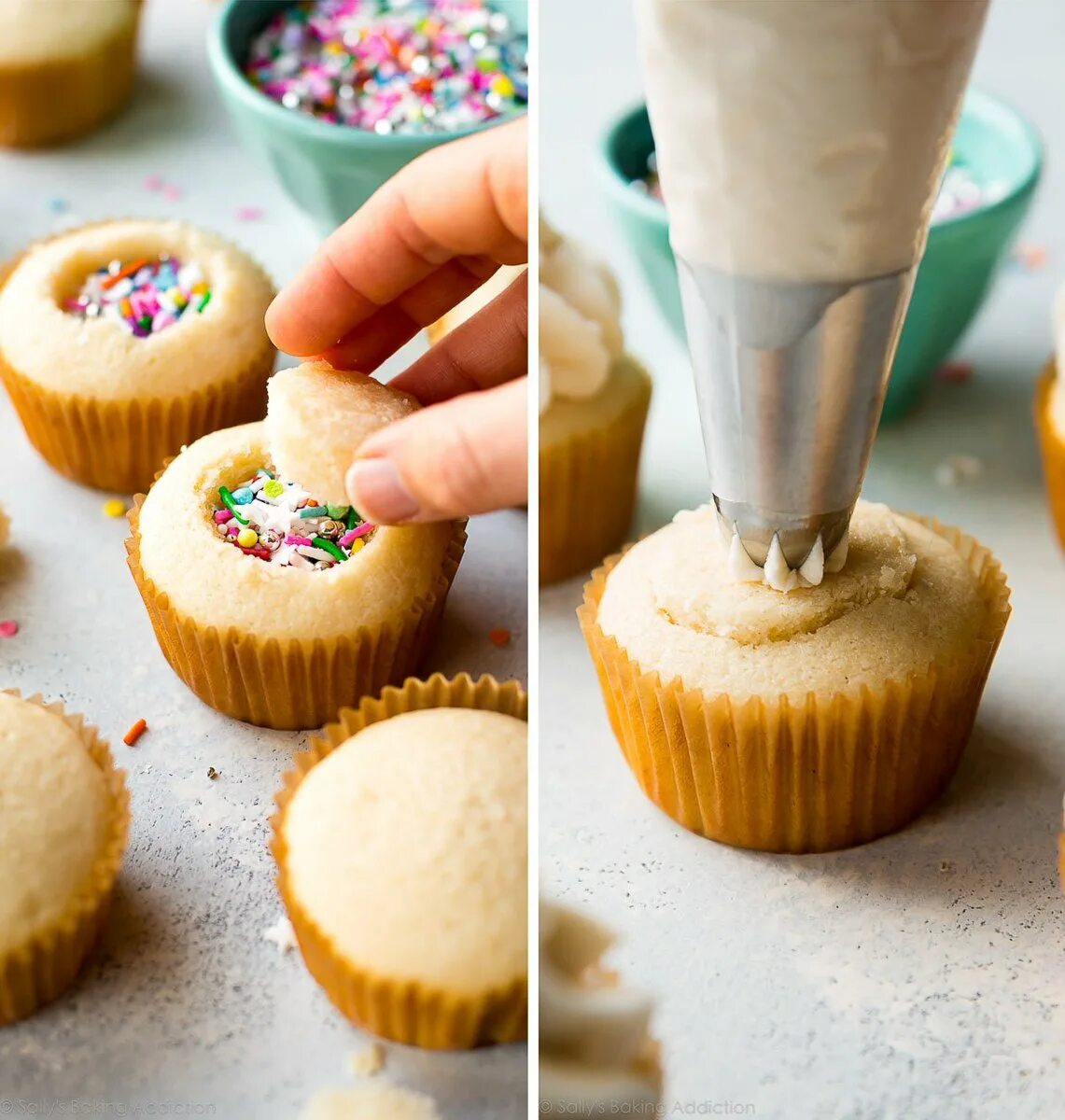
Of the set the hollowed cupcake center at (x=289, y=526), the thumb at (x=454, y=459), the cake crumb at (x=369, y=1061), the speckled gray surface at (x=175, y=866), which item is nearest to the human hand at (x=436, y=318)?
the thumb at (x=454, y=459)

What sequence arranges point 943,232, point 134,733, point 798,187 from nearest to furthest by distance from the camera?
1. point 798,187
2. point 134,733
3. point 943,232

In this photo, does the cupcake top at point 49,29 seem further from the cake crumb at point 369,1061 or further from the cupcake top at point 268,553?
the cake crumb at point 369,1061

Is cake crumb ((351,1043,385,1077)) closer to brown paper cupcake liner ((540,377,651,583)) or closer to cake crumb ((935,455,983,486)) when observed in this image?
brown paper cupcake liner ((540,377,651,583))

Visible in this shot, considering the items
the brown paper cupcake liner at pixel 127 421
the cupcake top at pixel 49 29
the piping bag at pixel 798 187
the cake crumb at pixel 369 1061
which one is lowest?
the cake crumb at pixel 369 1061

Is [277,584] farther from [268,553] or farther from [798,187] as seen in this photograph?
[798,187]

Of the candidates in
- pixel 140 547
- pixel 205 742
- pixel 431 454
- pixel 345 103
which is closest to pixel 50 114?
pixel 345 103

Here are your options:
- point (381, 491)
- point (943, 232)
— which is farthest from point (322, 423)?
point (943, 232)
